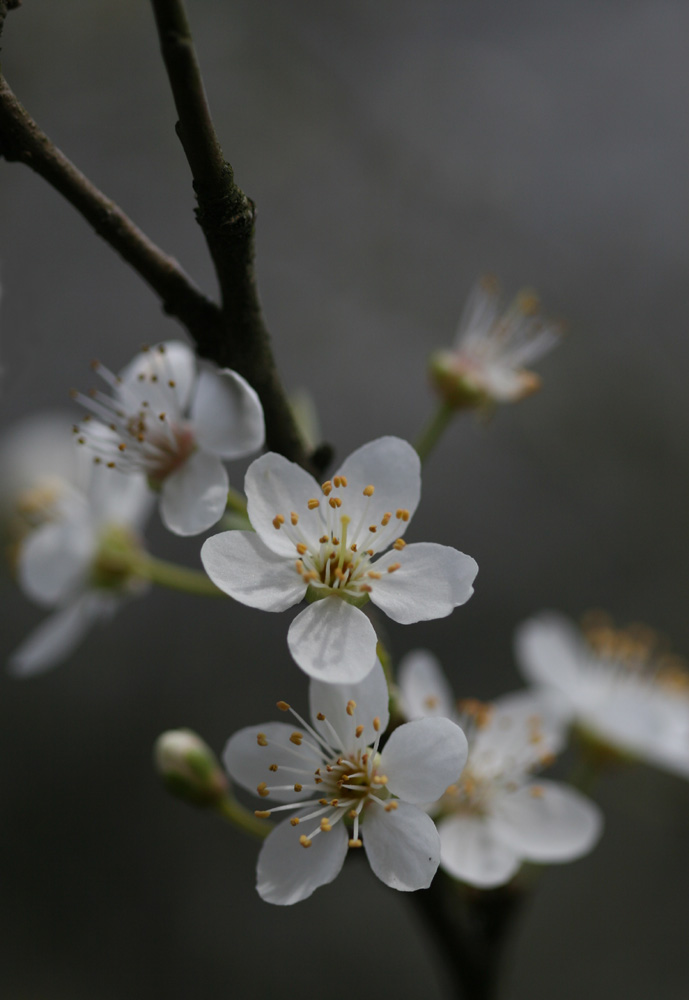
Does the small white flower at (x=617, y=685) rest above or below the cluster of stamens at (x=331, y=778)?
above

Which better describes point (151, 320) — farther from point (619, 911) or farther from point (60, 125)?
point (619, 911)

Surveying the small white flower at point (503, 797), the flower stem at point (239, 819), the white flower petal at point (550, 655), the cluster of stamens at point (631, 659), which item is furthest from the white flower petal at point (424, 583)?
the cluster of stamens at point (631, 659)

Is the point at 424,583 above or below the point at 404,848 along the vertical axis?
above

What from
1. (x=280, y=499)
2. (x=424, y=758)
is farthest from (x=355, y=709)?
(x=280, y=499)

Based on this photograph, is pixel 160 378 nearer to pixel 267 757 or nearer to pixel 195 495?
pixel 195 495

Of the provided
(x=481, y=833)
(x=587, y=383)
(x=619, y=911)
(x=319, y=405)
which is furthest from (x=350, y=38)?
(x=619, y=911)

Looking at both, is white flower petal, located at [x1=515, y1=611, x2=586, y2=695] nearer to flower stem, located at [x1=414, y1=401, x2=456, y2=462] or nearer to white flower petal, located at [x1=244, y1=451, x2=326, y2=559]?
flower stem, located at [x1=414, y1=401, x2=456, y2=462]

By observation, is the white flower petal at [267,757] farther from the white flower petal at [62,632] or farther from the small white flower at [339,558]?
the white flower petal at [62,632]
